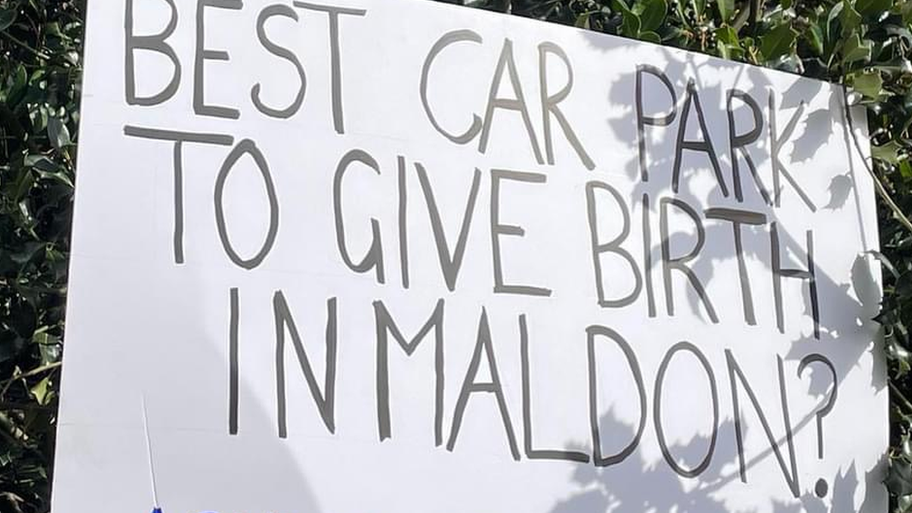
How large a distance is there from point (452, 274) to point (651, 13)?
1.33 feet

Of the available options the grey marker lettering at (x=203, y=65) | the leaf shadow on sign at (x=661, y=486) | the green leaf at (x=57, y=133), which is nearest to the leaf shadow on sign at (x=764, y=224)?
the leaf shadow on sign at (x=661, y=486)

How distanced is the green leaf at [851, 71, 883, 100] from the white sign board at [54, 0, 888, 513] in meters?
0.04

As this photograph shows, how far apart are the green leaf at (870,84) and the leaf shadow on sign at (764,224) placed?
3 centimetres

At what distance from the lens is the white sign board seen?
94cm

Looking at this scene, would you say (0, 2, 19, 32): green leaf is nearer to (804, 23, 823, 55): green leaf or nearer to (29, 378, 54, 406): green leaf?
(29, 378, 54, 406): green leaf

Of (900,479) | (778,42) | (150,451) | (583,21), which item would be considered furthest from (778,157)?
(150,451)

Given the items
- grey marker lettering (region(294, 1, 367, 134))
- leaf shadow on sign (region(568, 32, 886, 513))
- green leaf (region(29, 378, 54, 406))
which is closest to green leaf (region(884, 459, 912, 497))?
leaf shadow on sign (region(568, 32, 886, 513))

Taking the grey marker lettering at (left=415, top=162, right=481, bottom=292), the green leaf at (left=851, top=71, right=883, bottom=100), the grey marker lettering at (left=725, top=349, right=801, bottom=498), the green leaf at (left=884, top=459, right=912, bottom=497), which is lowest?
the green leaf at (left=884, top=459, right=912, bottom=497)

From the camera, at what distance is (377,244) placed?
1035mm

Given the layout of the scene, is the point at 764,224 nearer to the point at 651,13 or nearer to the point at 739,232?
the point at 739,232

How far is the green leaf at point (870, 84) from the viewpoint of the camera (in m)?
1.22

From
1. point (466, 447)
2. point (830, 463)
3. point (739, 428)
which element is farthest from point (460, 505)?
point (830, 463)

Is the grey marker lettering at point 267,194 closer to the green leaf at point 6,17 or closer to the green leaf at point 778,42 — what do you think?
the green leaf at point 6,17

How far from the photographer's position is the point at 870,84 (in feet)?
4.01
